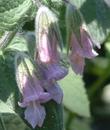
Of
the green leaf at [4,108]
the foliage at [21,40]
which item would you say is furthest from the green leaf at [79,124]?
the green leaf at [4,108]

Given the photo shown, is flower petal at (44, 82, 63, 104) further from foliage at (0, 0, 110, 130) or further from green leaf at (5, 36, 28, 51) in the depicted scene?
green leaf at (5, 36, 28, 51)

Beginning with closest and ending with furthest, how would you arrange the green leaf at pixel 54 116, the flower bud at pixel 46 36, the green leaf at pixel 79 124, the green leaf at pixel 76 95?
the flower bud at pixel 46 36, the green leaf at pixel 54 116, the green leaf at pixel 76 95, the green leaf at pixel 79 124

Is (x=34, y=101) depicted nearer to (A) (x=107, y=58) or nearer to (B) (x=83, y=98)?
(B) (x=83, y=98)

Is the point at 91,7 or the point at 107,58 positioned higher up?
the point at 91,7

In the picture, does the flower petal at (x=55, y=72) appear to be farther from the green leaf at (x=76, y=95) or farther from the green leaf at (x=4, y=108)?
the green leaf at (x=76, y=95)

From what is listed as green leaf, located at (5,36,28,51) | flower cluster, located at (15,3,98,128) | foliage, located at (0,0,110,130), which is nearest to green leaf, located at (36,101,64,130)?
foliage, located at (0,0,110,130)

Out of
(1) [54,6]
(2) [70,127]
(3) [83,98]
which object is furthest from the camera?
(2) [70,127]

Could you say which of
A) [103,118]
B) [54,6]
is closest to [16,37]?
[54,6]
